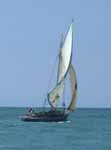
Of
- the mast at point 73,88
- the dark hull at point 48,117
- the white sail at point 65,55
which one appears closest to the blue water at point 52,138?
the dark hull at point 48,117

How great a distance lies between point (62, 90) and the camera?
11031 centimetres

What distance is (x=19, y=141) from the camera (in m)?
78.4

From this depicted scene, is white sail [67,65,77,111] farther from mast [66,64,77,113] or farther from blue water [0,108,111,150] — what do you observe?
blue water [0,108,111,150]

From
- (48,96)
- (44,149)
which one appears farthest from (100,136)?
(48,96)

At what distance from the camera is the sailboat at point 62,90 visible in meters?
108

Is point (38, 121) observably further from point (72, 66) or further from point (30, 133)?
point (30, 133)

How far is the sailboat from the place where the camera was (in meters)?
108

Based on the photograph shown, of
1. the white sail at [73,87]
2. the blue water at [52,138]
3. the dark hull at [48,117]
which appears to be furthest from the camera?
the white sail at [73,87]

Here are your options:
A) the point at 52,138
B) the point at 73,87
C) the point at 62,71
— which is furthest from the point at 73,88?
the point at 52,138

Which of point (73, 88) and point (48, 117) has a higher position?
point (73, 88)

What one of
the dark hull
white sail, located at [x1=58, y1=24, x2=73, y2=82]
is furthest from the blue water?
white sail, located at [x1=58, y1=24, x2=73, y2=82]

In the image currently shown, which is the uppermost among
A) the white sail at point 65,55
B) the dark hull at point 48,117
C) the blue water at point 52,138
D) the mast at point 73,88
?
the white sail at point 65,55

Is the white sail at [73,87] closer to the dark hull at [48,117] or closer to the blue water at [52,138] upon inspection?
the dark hull at [48,117]

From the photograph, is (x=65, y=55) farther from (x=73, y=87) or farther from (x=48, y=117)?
(x=48, y=117)
